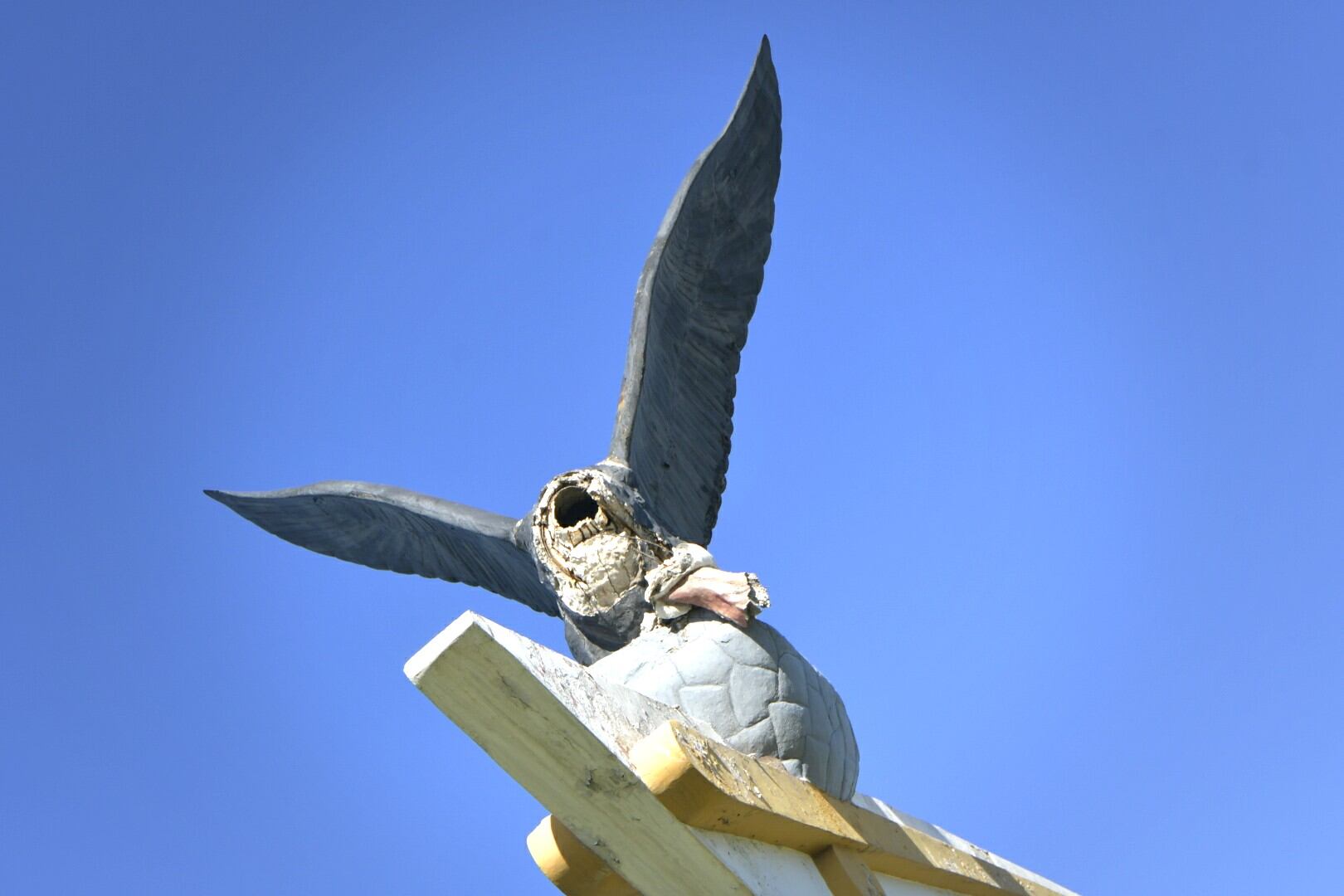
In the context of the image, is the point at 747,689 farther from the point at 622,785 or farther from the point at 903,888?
the point at 622,785

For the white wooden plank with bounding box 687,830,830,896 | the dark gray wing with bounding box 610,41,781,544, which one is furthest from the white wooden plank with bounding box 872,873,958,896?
the dark gray wing with bounding box 610,41,781,544

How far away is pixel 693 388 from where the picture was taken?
6238mm

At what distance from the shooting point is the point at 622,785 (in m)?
3.63

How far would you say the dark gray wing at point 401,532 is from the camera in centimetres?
607

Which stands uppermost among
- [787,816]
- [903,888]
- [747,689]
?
[747,689]

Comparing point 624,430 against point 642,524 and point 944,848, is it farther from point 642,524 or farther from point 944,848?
point 944,848

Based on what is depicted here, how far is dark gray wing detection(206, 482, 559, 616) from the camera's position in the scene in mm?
6074

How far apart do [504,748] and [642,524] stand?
1.91 metres

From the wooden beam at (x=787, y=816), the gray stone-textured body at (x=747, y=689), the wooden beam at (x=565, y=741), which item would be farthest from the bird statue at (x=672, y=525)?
the wooden beam at (x=565, y=741)

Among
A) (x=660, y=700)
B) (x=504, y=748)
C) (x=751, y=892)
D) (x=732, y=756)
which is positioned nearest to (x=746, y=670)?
(x=660, y=700)

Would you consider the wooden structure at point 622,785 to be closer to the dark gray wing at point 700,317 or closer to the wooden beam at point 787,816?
the wooden beam at point 787,816

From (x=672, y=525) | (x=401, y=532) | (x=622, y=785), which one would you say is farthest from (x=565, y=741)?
(x=401, y=532)

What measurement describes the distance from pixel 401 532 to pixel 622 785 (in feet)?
10.8

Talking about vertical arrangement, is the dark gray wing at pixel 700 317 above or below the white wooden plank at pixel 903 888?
above
